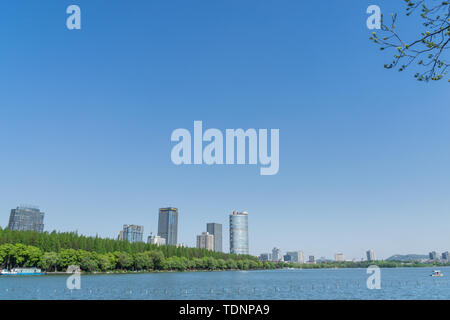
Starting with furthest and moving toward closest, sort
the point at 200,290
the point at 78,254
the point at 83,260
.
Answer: the point at 78,254 → the point at 83,260 → the point at 200,290

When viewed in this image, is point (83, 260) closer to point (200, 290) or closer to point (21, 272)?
point (21, 272)

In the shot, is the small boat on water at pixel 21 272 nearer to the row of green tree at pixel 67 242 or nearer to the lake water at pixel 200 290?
the row of green tree at pixel 67 242

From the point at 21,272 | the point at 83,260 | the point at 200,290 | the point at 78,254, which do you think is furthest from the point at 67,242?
the point at 200,290

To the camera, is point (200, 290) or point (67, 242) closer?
point (200, 290)

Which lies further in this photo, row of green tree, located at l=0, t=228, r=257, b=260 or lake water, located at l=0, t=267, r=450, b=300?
row of green tree, located at l=0, t=228, r=257, b=260

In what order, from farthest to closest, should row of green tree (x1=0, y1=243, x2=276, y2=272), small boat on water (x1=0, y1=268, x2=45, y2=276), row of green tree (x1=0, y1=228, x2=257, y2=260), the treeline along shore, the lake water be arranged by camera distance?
row of green tree (x1=0, y1=228, x2=257, y2=260), the treeline along shore, row of green tree (x1=0, y1=243, x2=276, y2=272), small boat on water (x1=0, y1=268, x2=45, y2=276), the lake water

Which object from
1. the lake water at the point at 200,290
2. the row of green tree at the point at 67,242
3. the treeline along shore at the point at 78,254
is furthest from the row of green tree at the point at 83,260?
the lake water at the point at 200,290

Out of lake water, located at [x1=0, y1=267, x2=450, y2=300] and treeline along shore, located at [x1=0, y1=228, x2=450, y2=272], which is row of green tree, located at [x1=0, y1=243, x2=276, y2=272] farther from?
lake water, located at [x1=0, y1=267, x2=450, y2=300]

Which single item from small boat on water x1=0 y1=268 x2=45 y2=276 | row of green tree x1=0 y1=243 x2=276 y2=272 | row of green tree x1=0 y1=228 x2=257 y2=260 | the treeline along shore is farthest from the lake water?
row of green tree x1=0 y1=228 x2=257 y2=260

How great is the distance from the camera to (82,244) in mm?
105938

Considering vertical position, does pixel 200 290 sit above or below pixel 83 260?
above
